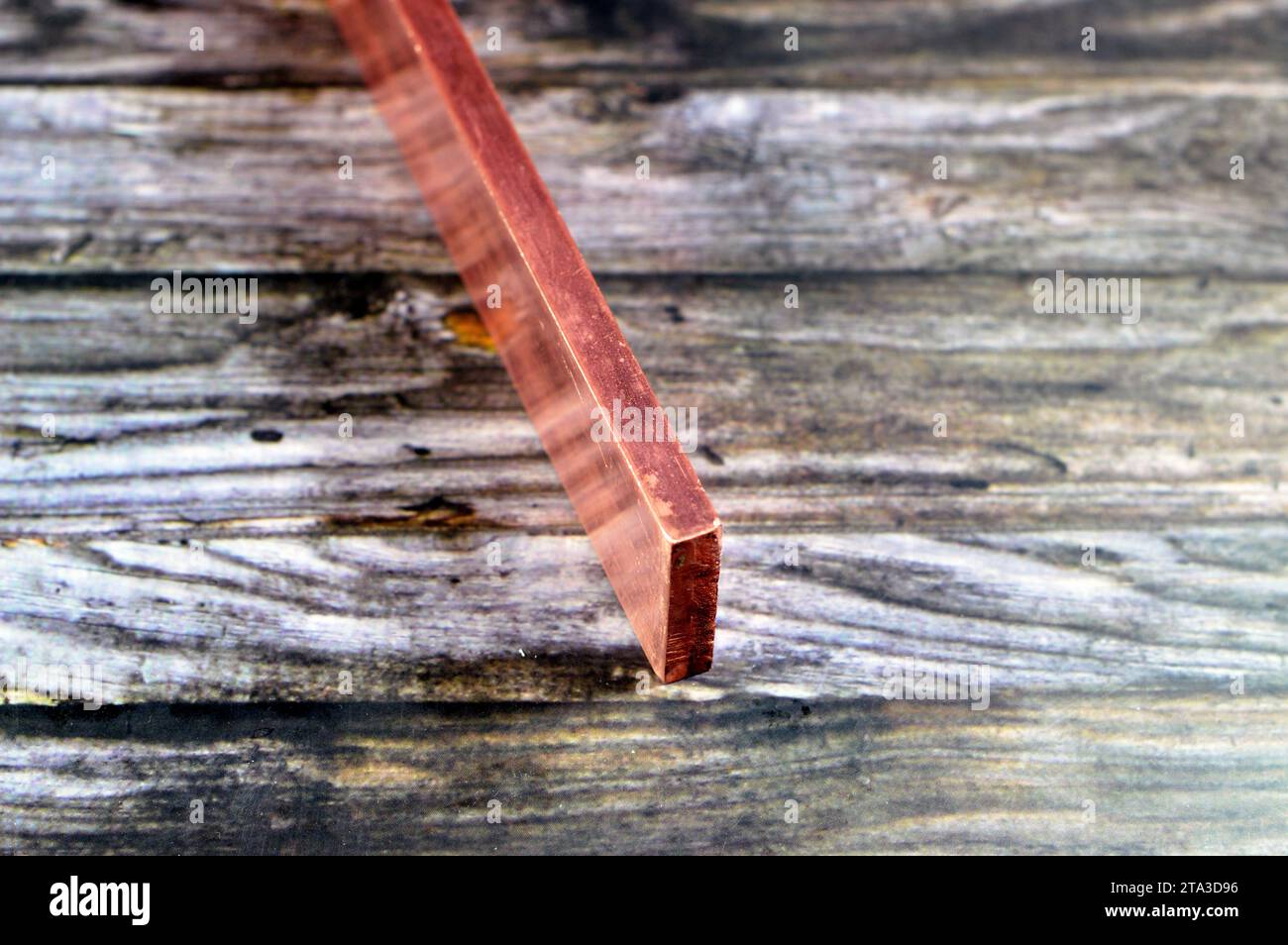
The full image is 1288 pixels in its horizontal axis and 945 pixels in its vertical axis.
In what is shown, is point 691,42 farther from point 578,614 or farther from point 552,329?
point 578,614

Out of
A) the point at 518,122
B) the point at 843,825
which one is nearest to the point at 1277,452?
the point at 843,825

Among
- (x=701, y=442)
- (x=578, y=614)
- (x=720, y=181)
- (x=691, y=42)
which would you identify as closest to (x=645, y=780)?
(x=578, y=614)

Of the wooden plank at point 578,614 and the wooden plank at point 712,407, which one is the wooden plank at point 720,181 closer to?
the wooden plank at point 712,407

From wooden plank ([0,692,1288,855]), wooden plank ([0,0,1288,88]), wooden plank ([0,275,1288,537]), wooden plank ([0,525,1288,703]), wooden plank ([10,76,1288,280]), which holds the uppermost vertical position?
wooden plank ([0,0,1288,88])

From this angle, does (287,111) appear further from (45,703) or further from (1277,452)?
(1277,452)

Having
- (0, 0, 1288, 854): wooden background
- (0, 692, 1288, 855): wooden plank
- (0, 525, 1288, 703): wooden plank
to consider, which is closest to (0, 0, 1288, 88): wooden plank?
(0, 0, 1288, 854): wooden background

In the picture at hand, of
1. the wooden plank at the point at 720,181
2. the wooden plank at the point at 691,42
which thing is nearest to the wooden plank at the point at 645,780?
Answer: the wooden plank at the point at 720,181

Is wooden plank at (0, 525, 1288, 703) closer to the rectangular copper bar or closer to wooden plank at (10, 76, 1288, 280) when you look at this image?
the rectangular copper bar
